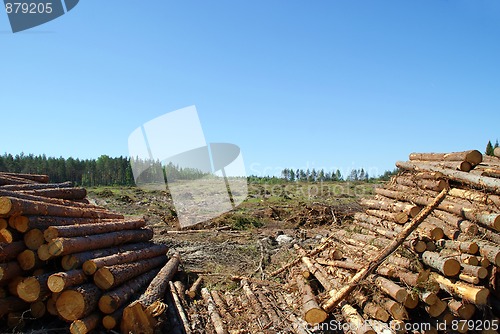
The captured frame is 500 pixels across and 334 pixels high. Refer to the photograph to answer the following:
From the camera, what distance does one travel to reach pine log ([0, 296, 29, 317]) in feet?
21.3

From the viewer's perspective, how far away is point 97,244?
785cm

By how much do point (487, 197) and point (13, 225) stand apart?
30.2 feet

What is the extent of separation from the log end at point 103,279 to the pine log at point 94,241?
0.70 metres

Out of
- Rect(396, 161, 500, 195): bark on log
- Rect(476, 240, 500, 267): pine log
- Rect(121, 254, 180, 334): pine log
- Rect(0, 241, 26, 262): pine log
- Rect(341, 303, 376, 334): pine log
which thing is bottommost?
Rect(341, 303, 376, 334): pine log

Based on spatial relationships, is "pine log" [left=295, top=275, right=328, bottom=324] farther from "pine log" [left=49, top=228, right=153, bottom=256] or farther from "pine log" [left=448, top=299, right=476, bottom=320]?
"pine log" [left=49, top=228, right=153, bottom=256]

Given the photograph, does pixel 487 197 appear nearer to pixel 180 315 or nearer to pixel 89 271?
pixel 180 315

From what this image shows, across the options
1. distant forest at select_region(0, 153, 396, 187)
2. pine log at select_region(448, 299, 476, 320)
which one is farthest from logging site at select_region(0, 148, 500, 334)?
distant forest at select_region(0, 153, 396, 187)

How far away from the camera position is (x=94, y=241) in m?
7.77

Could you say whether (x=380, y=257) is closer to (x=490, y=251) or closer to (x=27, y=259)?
(x=490, y=251)

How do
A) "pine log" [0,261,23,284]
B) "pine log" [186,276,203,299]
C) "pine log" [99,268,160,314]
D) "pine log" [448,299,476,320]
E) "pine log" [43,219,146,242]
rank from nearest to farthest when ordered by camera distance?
"pine log" [448,299,476,320] → "pine log" [0,261,23,284] → "pine log" [99,268,160,314] → "pine log" [43,219,146,242] → "pine log" [186,276,203,299]

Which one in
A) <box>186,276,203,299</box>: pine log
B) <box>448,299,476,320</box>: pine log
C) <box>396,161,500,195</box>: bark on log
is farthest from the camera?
<box>186,276,203,299</box>: pine log

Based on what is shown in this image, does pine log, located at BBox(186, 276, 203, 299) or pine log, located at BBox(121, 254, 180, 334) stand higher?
pine log, located at BBox(121, 254, 180, 334)

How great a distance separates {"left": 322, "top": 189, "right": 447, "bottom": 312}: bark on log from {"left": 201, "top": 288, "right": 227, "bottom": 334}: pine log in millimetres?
2051

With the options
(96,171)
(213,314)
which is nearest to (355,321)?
(213,314)
